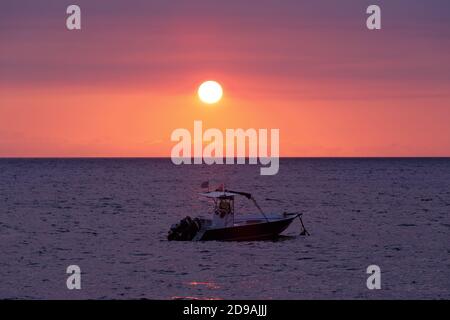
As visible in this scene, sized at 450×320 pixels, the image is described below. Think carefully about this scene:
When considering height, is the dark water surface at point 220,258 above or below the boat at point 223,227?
below

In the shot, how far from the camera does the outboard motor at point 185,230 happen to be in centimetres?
4619

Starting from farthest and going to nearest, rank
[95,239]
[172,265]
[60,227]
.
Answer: [60,227] < [95,239] < [172,265]

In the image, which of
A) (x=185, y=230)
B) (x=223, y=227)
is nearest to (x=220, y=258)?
(x=223, y=227)

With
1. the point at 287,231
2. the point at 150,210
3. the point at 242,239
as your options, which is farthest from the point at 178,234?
the point at 150,210

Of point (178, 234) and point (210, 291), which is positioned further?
point (178, 234)

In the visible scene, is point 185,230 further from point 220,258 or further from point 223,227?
point 220,258

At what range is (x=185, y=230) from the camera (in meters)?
46.5

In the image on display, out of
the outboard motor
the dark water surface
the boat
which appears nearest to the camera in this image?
the dark water surface

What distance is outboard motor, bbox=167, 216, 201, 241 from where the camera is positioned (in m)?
46.2

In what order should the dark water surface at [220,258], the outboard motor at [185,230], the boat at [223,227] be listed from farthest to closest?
the outboard motor at [185,230]
the boat at [223,227]
the dark water surface at [220,258]

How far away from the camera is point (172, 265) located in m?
37.6

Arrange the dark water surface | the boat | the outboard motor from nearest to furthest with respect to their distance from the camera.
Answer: the dark water surface < the boat < the outboard motor
